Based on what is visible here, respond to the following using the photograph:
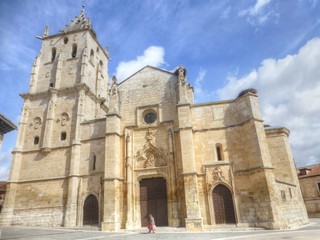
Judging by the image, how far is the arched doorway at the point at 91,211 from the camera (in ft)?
54.2

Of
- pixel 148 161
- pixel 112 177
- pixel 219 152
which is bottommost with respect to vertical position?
pixel 112 177

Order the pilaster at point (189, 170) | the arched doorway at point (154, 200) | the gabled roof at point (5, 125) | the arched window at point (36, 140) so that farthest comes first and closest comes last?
the arched window at point (36, 140) → the arched doorway at point (154, 200) → the pilaster at point (189, 170) → the gabled roof at point (5, 125)

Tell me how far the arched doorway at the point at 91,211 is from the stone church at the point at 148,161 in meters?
0.07

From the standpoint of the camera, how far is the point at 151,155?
56.0 feet

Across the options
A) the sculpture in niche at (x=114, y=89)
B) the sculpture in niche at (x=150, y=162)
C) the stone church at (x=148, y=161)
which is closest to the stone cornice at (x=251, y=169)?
the stone church at (x=148, y=161)

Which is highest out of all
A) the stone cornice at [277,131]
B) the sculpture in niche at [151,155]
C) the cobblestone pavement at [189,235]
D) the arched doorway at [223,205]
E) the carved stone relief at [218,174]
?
the stone cornice at [277,131]

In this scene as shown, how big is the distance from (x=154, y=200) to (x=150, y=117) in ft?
19.9

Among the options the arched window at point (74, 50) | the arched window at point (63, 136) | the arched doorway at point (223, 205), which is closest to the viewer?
the arched doorway at point (223, 205)

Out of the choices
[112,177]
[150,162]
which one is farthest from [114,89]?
[112,177]

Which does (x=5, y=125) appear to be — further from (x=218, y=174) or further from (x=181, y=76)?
(x=181, y=76)

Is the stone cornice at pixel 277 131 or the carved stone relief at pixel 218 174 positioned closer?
the carved stone relief at pixel 218 174

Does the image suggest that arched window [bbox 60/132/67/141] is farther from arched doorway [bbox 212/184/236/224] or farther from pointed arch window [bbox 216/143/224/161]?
arched doorway [bbox 212/184/236/224]

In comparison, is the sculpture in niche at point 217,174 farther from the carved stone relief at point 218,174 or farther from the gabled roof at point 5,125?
the gabled roof at point 5,125

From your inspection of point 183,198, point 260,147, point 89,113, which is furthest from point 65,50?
point 260,147
